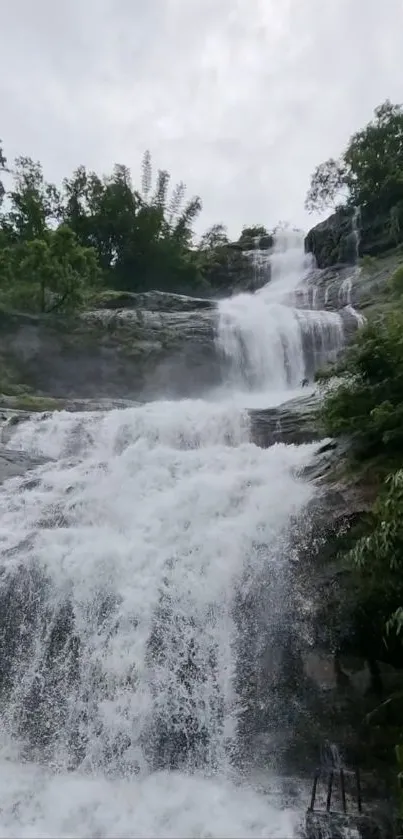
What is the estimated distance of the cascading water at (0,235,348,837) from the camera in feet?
17.6

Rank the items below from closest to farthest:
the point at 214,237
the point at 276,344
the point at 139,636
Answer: the point at 139,636, the point at 276,344, the point at 214,237

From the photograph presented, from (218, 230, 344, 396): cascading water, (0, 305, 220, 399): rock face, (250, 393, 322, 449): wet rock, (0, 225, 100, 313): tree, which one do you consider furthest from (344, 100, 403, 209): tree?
(250, 393, 322, 449): wet rock

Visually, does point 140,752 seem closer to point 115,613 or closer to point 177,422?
point 115,613

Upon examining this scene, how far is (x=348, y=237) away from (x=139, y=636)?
21.4 metres

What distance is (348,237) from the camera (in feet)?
80.7

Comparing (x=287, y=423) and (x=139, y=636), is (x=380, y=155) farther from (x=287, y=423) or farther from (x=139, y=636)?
(x=139, y=636)

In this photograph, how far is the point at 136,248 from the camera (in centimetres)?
2730

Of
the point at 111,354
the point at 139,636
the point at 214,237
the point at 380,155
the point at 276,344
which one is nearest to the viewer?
the point at 139,636

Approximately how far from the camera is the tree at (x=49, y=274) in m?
18.2

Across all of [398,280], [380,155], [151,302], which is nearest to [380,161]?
[380,155]

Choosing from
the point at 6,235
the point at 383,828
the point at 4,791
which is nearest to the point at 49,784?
the point at 4,791

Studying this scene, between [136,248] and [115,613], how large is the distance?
2276cm

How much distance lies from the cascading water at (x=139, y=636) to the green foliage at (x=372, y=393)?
101 cm

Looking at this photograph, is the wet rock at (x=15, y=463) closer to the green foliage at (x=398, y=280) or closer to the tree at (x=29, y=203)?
the green foliage at (x=398, y=280)
